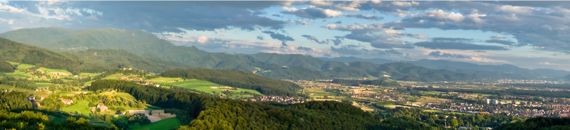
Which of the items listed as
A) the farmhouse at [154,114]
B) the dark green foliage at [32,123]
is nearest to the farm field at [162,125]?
the farmhouse at [154,114]

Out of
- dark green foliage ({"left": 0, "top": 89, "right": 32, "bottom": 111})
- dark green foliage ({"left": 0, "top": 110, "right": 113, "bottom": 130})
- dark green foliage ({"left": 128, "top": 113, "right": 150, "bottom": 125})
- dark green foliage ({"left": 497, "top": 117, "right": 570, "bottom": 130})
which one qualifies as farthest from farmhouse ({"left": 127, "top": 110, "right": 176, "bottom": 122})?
dark green foliage ({"left": 497, "top": 117, "right": 570, "bottom": 130})

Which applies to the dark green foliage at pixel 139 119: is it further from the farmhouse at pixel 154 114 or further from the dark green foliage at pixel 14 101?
the dark green foliage at pixel 14 101

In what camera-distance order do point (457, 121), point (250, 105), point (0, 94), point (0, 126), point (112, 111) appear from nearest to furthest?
1. point (0, 126)
2. point (250, 105)
3. point (112, 111)
4. point (0, 94)
5. point (457, 121)

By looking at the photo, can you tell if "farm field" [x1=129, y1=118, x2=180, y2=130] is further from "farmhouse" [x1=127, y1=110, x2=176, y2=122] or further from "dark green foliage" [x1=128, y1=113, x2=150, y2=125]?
"farmhouse" [x1=127, y1=110, x2=176, y2=122]

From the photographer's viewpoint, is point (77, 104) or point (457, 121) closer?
point (77, 104)

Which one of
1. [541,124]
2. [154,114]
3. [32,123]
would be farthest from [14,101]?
[541,124]

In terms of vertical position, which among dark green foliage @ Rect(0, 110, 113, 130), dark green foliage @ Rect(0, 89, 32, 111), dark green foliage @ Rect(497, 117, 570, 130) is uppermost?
dark green foliage @ Rect(0, 110, 113, 130)

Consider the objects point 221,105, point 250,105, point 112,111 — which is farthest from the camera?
point 112,111

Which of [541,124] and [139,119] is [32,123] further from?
[541,124]

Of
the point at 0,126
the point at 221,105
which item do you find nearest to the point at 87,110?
the point at 221,105

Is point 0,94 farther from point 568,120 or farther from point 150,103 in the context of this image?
point 568,120

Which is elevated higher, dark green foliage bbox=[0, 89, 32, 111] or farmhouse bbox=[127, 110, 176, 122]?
dark green foliage bbox=[0, 89, 32, 111]
